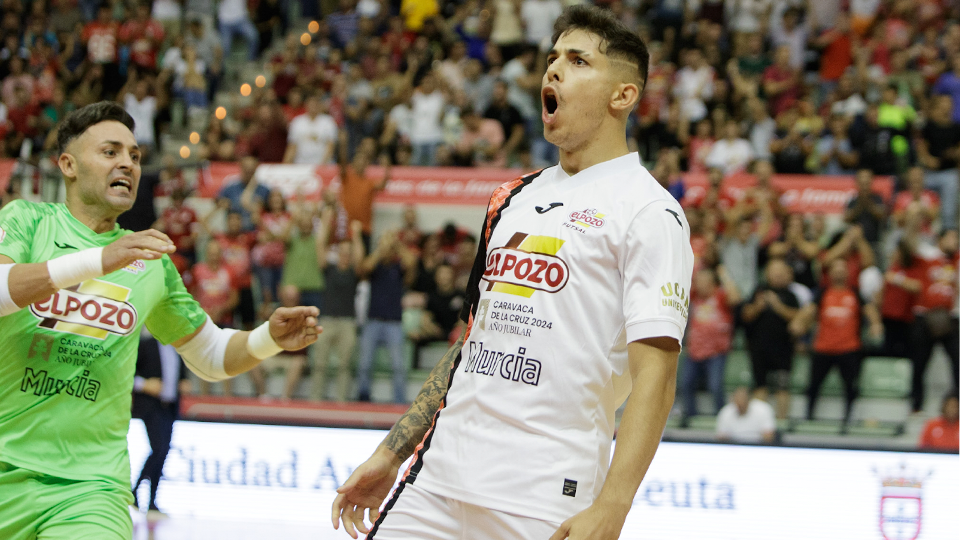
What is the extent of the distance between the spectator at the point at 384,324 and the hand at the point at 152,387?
355 centimetres

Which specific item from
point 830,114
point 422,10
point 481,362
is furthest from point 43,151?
point 481,362

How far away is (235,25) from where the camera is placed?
18.5 meters

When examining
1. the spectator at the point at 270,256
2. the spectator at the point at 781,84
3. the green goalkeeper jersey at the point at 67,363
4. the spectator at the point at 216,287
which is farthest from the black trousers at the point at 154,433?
the spectator at the point at 781,84

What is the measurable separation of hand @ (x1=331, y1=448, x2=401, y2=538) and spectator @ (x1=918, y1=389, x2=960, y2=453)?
855 cm

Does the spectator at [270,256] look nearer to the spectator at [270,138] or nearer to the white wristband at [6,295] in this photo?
the spectator at [270,138]

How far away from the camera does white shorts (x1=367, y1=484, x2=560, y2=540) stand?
9.78ft

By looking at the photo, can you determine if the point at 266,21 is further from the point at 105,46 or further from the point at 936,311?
the point at 936,311

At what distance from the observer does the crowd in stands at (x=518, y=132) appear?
11953 mm

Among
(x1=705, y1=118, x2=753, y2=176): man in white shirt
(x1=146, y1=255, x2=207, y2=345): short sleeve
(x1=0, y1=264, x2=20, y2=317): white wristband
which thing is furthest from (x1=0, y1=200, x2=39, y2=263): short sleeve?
(x1=705, y1=118, x2=753, y2=176): man in white shirt

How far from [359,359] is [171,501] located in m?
3.87

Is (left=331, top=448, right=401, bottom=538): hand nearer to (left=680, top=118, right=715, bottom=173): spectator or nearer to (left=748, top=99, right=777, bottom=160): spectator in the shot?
(left=680, top=118, right=715, bottom=173): spectator

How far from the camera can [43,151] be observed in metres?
16.3

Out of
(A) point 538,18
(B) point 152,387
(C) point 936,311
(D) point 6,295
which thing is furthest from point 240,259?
(D) point 6,295

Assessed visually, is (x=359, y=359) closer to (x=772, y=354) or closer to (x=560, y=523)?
(x=772, y=354)
